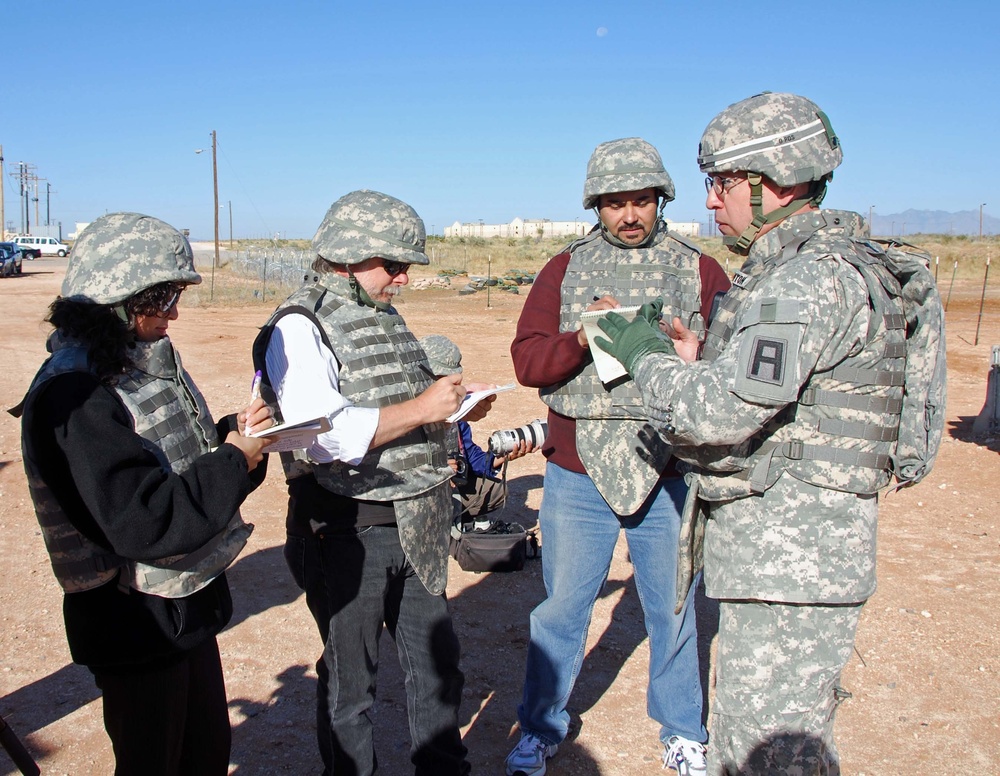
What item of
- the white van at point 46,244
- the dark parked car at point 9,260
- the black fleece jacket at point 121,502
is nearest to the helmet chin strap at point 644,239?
the black fleece jacket at point 121,502

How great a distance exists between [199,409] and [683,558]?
158cm

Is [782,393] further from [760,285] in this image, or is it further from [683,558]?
[683,558]

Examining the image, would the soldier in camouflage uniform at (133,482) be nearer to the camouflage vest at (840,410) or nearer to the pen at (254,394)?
the pen at (254,394)

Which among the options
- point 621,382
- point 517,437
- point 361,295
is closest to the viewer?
point 361,295

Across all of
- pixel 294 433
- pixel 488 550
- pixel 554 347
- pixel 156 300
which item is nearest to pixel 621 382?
pixel 554 347

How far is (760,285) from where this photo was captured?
7.43ft

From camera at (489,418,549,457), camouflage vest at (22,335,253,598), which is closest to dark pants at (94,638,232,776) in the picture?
camouflage vest at (22,335,253,598)

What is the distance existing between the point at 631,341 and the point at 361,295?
3.22 feet

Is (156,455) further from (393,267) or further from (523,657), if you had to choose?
(523,657)

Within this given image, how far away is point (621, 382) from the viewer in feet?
10.4

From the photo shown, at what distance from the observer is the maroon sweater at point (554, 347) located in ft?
10.5

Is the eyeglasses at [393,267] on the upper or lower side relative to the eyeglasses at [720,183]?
lower

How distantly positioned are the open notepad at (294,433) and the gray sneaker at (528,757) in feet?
5.50

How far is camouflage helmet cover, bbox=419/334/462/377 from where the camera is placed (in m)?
3.24
